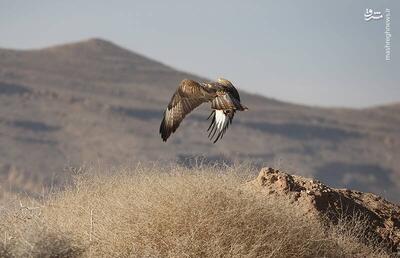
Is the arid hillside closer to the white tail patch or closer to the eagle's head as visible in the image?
the white tail patch

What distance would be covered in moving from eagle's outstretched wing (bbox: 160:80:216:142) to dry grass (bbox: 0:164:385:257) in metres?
1.12

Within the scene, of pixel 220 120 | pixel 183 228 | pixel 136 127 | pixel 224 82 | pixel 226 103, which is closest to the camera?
pixel 183 228

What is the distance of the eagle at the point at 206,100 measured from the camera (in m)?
11.0

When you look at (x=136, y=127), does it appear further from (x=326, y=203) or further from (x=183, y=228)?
(x=183, y=228)

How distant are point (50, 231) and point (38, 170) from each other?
6133cm

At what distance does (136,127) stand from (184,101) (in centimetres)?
7485

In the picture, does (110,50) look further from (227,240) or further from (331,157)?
(227,240)

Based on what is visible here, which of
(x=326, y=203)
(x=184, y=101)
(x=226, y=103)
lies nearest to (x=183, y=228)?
(x=226, y=103)

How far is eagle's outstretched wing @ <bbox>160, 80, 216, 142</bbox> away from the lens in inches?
437

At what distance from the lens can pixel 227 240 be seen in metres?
8.94

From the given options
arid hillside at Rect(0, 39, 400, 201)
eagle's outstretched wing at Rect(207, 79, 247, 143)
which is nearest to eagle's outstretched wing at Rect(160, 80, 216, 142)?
eagle's outstretched wing at Rect(207, 79, 247, 143)

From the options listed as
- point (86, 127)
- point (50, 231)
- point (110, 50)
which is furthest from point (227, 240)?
point (110, 50)

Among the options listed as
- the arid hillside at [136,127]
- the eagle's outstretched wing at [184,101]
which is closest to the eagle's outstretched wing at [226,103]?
the eagle's outstretched wing at [184,101]

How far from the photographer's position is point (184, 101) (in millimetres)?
→ 11398
